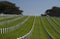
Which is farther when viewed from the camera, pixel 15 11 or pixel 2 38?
pixel 15 11

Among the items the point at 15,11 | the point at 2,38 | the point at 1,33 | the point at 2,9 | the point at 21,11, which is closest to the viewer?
the point at 2,38

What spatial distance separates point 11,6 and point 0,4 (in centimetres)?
1479

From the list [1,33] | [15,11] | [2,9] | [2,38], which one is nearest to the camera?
[2,38]

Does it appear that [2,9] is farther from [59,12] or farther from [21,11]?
[59,12]

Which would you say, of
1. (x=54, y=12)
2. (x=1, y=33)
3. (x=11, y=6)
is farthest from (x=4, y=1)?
(x=1, y=33)

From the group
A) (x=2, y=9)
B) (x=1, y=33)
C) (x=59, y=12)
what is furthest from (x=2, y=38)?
(x=59, y=12)

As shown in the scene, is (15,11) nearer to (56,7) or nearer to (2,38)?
(56,7)

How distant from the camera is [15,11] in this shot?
563ft

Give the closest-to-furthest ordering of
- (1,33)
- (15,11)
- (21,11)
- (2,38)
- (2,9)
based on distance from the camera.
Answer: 1. (2,38)
2. (1,33)
3. (2,9)
4. (15,11)
5. (21,11)

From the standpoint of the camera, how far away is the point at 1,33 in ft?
109

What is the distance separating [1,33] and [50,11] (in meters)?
153

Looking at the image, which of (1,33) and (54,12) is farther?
(54,12)

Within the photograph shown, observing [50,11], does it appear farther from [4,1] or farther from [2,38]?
[2,38]

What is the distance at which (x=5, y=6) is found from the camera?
168 metres
